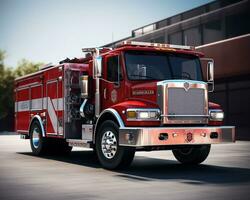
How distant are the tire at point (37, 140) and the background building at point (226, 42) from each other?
9.84 m

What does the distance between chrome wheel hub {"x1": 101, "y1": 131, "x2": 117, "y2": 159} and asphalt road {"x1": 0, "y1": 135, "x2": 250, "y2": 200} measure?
39 centimetres

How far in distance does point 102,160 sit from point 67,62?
379 cm

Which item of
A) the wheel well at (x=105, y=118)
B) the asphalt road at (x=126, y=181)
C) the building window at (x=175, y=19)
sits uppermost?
the building window at (x=175, y=19)

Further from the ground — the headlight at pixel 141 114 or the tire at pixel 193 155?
the headlight at pixel 141 114

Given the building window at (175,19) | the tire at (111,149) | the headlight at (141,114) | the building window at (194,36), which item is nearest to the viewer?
the headlight at (141,114)

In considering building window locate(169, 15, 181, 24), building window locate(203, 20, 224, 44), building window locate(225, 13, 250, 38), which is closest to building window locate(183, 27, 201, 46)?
building window locate(203, 20, 224, 44)

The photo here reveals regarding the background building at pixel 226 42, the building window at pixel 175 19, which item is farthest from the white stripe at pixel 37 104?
the building window at pixel 175 19

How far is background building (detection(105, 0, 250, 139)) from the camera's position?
84.1ft

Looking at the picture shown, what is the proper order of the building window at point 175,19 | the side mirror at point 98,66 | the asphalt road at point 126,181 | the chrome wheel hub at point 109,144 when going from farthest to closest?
the building window at point 175,19 → the side mirror at point 98,66 → the chrome wheel hub at point 109,144 → the asphalt road at point 126,181

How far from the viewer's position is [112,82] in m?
10.6

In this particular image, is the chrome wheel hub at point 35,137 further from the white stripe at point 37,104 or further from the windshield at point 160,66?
the windshield at point 160,66

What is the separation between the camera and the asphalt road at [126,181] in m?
7.12

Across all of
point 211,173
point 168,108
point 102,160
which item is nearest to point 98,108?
point 102,160

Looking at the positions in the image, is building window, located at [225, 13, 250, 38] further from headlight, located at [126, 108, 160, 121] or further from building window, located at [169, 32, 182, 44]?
headlight, located at [126, 108, 160, 121]
